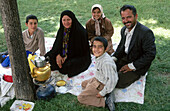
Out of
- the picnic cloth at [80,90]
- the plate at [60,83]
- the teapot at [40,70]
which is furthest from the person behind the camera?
the plate at [60,83]

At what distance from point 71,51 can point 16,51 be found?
1.60 metres

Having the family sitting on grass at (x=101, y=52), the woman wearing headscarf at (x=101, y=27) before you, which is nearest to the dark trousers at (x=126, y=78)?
the family sitting on grass at (x=101, y=52)

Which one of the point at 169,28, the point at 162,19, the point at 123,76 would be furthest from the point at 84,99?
the point at 162,19

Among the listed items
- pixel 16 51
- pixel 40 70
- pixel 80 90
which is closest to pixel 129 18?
pixel 80 90

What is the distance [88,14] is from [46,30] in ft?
7.84

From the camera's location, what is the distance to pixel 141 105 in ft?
10.2

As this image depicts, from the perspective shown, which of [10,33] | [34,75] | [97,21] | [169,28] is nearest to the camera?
[10,33]

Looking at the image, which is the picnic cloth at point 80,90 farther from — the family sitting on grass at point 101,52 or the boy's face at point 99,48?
the boy's face at point 99,48

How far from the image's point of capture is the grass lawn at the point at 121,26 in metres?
3.13

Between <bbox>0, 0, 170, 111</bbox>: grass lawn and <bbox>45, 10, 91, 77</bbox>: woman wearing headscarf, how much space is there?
2.88ft

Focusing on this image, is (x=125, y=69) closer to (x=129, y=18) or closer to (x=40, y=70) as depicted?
(x=129, y=18)

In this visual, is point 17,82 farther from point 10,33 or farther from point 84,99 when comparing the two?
point 84,99

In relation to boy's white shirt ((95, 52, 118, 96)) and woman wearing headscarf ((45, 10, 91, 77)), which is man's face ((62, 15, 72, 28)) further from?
boy's white shirt ((95, 52, 118, 96))

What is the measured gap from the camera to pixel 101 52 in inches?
119
